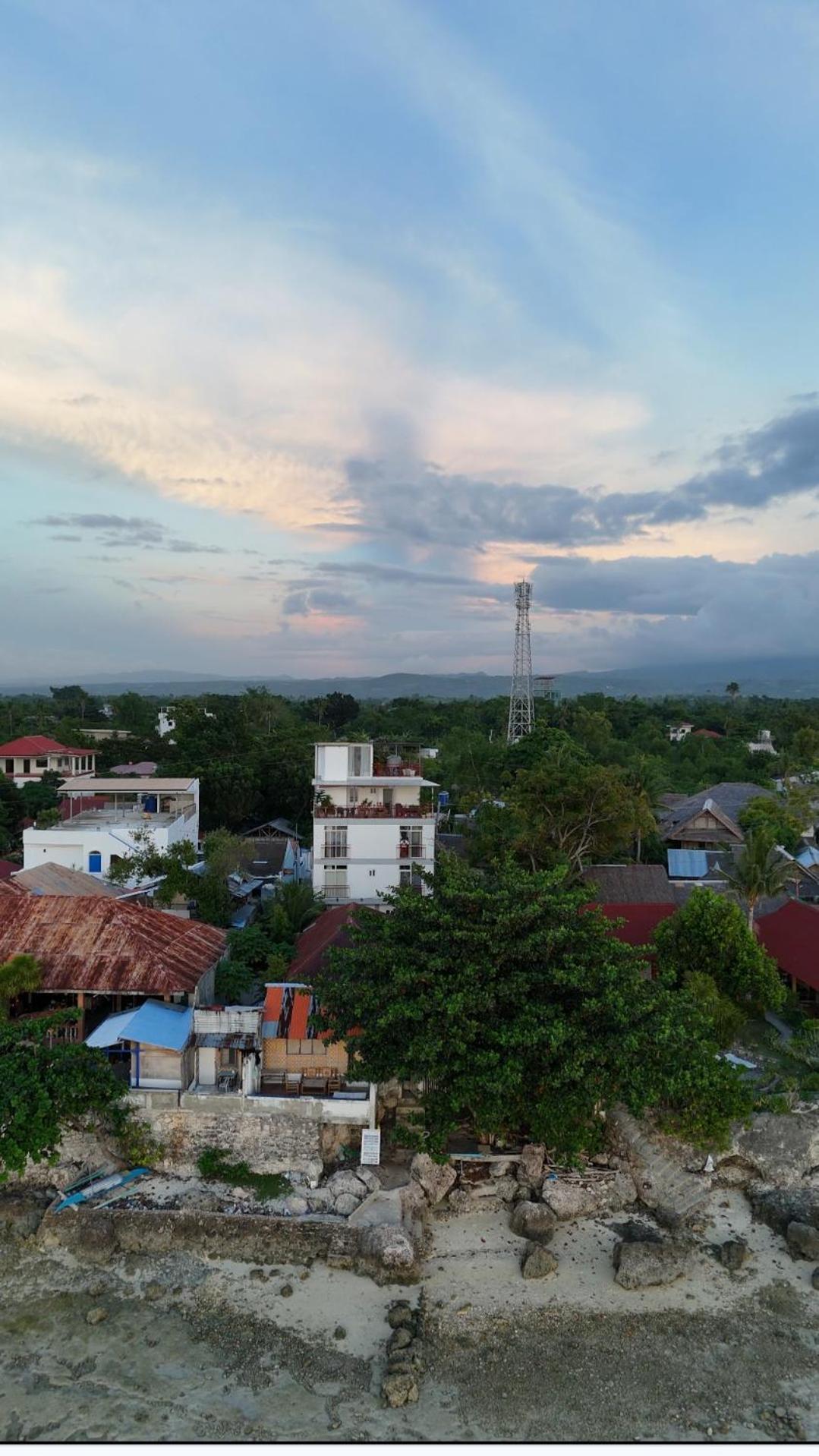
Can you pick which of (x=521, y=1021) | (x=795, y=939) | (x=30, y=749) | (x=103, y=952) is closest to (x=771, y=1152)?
(x=521, y=1021)

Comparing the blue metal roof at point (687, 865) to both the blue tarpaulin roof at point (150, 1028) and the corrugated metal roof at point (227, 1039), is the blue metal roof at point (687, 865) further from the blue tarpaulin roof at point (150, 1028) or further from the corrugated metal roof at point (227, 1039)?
the blue tarpaulin roof at point (150, 1028)

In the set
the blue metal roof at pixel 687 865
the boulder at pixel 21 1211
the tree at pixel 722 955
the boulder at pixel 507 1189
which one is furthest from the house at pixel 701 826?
the boulder at pixel 21 1211

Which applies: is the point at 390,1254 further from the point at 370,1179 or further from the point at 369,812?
the point at 369,812

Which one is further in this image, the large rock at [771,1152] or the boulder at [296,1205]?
the large rock at [771,1152]

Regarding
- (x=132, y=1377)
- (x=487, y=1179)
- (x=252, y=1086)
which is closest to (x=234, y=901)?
(x=252, y=1086)

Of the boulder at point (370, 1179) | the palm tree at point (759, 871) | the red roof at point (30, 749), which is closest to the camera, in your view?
the boulder at point (370, 1179)

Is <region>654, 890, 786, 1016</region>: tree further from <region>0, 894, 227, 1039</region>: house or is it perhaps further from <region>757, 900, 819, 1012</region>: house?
<region>0, 894, 227, 1039</region>: house
